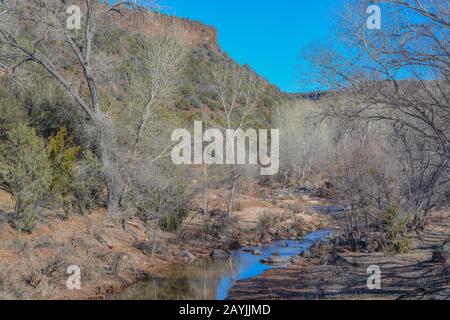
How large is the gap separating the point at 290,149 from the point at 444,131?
39.2 meters

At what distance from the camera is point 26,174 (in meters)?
12.7

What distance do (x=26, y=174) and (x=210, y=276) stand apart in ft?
20.0

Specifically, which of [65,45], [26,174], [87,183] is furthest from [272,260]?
[65,45]

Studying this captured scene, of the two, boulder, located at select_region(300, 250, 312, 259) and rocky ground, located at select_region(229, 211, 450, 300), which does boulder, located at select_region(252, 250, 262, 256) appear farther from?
rocky ground, located at select_region(229, 211, 450, 300)

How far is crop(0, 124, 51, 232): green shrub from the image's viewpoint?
41.0ft

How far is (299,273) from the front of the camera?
1345cm

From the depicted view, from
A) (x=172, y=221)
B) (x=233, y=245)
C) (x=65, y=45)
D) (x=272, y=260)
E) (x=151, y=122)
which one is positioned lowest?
(x=272, y=260)

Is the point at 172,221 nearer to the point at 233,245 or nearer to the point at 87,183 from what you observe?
the point at 233,245

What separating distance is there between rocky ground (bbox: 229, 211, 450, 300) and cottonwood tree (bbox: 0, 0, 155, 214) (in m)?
7.14

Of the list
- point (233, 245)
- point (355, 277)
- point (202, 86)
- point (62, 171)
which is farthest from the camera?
point (202, 86)

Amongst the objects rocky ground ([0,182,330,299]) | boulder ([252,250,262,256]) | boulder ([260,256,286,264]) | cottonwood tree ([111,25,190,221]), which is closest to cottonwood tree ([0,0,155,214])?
cottonwood tree ([111,25,190,221])

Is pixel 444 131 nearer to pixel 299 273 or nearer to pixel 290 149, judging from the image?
pixel 299 273

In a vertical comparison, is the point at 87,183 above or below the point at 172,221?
above

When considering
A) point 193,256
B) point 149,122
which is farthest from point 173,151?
point 193,256
